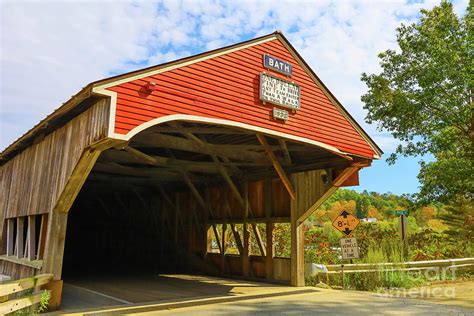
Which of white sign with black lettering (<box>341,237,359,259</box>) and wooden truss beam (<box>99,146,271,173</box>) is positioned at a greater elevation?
wooden truss beam (<box>99,146,271,173</box>)

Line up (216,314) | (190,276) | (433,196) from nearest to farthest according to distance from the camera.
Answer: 1. (216,314)
2. (190,276)
3. (433,196)

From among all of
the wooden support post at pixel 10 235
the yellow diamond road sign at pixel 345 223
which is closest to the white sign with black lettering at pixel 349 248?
the yellow diamond road sign at pixel 345 223

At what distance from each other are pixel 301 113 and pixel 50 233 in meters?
5.80

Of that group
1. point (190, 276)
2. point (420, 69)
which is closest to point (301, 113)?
point (190, 276)

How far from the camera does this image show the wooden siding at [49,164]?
723cm

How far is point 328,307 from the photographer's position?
8.12 meters

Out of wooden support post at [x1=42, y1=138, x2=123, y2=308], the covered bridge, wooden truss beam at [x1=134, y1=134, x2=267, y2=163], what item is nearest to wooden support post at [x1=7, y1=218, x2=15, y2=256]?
the covered bridge

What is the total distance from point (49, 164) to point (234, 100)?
405 centimetres

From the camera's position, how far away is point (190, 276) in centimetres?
1367

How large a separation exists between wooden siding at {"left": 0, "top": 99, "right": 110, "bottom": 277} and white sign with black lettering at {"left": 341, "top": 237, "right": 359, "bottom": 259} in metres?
7.17

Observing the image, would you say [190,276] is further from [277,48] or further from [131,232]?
[277,48]

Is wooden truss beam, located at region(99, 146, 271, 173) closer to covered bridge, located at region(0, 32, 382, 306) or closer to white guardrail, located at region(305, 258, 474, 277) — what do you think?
covered bridge, located at region(0, 32, 382, 306)

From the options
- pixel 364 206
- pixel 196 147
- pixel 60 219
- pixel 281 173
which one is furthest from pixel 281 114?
pixel 364 206

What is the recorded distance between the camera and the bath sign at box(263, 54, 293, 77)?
31.2ft
